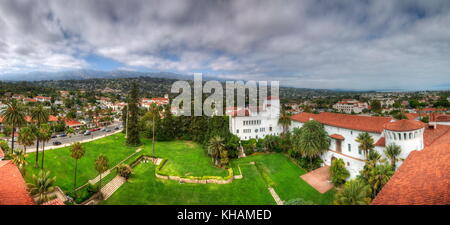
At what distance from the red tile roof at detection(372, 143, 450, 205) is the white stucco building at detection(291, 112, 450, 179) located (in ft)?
46.1

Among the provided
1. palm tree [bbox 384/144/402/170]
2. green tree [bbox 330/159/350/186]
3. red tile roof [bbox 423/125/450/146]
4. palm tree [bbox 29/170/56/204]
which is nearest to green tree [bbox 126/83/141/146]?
palm tree [bbox 29/170/56/204]

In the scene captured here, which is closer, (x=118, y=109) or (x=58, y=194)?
(x=58, y=194)

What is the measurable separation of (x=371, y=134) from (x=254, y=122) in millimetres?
22926

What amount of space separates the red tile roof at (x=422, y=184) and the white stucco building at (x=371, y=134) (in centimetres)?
1404

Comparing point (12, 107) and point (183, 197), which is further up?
point (12, 107)

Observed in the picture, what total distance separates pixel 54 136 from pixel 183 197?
45131 mm

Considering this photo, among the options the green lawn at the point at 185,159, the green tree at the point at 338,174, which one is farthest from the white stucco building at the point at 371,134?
the green lawn at the point at 185,159

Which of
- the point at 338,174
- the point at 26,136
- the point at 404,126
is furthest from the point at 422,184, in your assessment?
the point at 26,136

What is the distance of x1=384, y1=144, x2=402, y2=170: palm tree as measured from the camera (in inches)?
885

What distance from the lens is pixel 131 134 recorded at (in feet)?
141

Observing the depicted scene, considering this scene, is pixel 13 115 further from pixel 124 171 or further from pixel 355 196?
pixel 355 196
